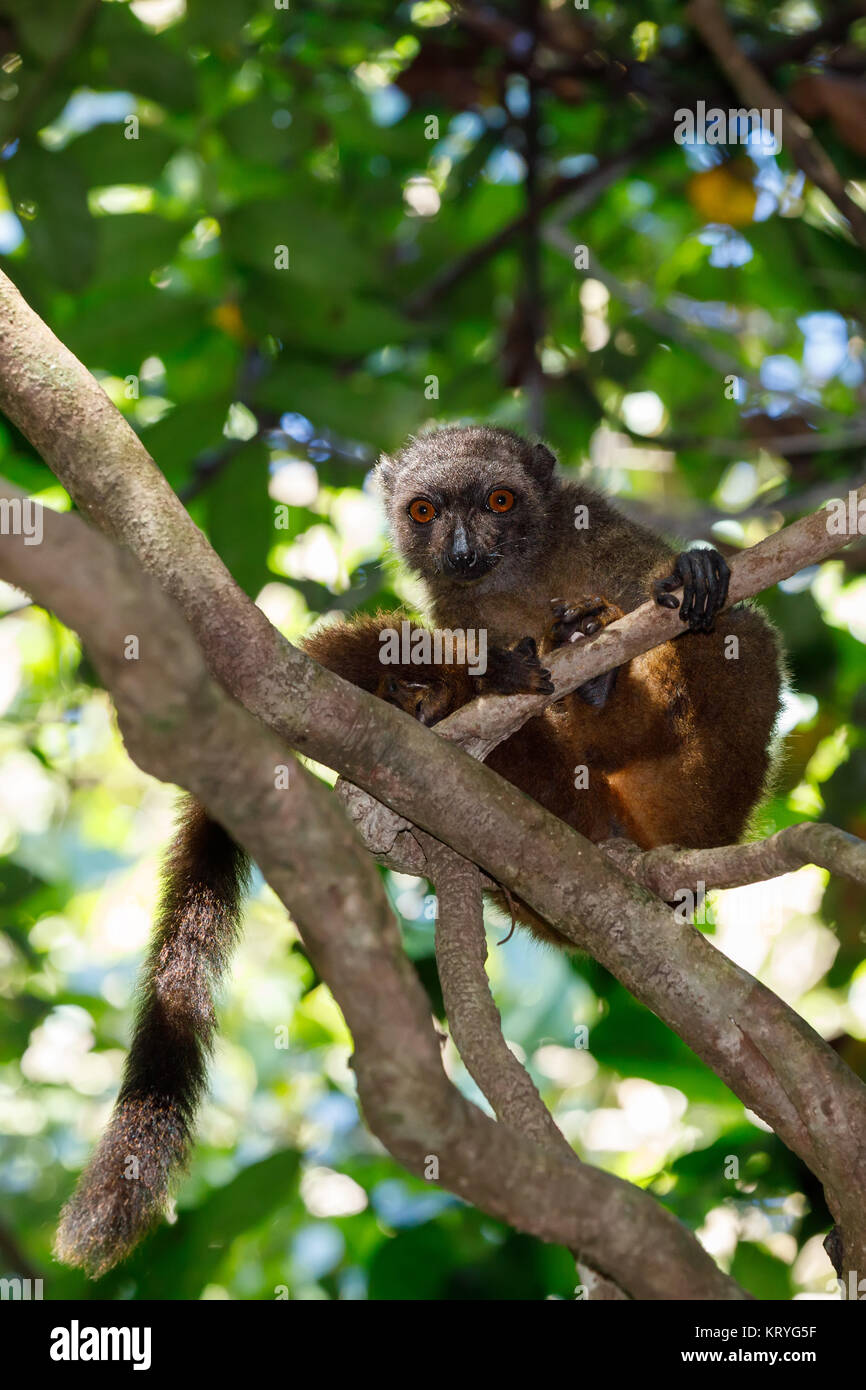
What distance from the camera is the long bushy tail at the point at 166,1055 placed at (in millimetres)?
3105

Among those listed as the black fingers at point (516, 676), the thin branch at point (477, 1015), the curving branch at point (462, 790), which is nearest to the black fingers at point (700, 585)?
the curving branch at point (462, 790)

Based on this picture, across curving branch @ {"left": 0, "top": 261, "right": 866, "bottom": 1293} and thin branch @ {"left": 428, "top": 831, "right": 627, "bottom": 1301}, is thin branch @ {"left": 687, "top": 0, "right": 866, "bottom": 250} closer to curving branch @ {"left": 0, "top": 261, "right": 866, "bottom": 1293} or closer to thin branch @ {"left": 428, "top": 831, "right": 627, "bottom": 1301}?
curving branch @ {"left": 0, "top": 261, "right": 866, "bottom": 1293}

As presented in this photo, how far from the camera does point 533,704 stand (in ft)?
11.9

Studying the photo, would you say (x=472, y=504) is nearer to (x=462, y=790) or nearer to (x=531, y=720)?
(x=531, y=720)

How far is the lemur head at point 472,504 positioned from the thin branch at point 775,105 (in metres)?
1.65

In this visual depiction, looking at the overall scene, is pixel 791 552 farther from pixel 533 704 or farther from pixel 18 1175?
pixel 18 1175

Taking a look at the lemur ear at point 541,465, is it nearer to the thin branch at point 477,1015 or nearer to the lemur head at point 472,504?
the lemur head at point 472,504

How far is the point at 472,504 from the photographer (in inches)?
196

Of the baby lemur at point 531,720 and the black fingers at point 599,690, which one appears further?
the black fingers at point 599,690

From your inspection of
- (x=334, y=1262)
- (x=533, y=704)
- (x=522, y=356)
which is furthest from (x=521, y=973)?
(x=533, y=704)

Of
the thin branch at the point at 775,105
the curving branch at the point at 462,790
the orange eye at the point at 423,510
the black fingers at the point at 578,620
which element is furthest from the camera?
the thin branch at the point at 775,105

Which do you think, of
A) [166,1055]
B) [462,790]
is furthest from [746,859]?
[166,1055]

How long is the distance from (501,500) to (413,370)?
10.6 feet

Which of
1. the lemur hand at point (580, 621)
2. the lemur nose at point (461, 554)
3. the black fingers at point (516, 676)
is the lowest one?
the black fingers at point (516, 676)
